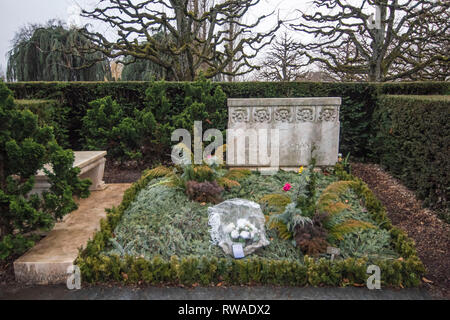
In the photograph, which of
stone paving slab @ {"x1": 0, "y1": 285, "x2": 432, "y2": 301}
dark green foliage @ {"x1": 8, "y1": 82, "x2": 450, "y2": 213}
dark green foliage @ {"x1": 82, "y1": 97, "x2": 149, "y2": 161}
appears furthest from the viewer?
dark green foliage @ {"x1": 8, "y1": 82, "x2": 450, "y2": 213}

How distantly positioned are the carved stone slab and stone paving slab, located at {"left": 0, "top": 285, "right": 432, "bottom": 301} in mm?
3632

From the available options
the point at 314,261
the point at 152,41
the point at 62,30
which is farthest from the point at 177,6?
the point at 314,261

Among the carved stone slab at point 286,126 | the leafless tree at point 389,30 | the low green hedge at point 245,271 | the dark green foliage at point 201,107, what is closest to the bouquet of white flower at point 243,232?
the low green hedge at point 245,271

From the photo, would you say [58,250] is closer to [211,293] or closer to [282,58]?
[211,293]

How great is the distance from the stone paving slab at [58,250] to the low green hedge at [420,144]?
179 inches

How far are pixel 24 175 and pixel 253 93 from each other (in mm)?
5861

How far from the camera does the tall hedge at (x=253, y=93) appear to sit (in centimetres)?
779

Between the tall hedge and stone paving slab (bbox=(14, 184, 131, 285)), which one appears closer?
stone paving slab (bbox=(14, 184, 131, 285))

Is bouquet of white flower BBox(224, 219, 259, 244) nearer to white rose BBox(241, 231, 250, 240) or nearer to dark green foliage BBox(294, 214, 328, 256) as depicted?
white rose BBox(241, 231, 250, 240)

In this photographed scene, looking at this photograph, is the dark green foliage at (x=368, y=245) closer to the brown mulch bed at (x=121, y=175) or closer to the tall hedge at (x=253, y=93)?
the brown mulch bed at (x=121, y=175)

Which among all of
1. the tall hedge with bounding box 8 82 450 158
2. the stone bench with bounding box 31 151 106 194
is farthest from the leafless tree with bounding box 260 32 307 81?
the stone bench with bounding box 31 151 106 194

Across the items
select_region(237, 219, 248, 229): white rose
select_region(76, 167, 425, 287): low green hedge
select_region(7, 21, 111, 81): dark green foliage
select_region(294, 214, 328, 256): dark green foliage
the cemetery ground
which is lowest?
the cemetery ground

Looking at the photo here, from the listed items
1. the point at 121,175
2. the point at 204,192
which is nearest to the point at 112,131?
the point at 121,175

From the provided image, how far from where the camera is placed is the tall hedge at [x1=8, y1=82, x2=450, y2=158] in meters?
7.79
